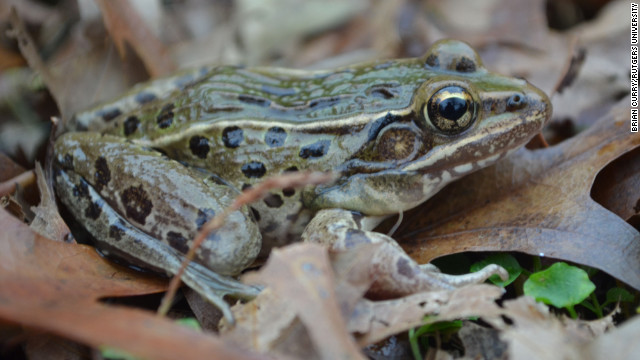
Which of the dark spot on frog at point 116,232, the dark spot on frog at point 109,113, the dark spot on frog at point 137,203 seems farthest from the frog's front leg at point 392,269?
the dark spot on frog at point 109,113

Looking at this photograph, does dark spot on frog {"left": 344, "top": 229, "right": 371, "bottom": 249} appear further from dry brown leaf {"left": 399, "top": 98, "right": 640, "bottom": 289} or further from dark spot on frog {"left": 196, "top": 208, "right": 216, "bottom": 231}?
dark spot on frog {"left": 196, "top": 208, "right": 216, "bottom": 231}

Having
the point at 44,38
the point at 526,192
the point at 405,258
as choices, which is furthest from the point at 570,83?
the point at 44,38

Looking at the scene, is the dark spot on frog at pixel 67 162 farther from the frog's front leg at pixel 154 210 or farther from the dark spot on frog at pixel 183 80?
the dark spot on frog at pixel 183 80

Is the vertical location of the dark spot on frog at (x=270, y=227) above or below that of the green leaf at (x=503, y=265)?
above

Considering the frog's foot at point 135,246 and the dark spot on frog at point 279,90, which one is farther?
the dark spot on frog at point 279,90

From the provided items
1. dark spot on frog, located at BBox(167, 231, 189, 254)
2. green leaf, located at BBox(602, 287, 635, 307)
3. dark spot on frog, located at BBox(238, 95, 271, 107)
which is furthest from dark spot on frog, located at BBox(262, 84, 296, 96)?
green leaf, located at BBox(602, 287, 635, 307)

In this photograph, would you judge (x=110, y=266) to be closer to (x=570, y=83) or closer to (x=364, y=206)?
(x=364, y=206)

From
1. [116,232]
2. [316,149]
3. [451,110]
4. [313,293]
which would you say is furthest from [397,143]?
[116,232]
